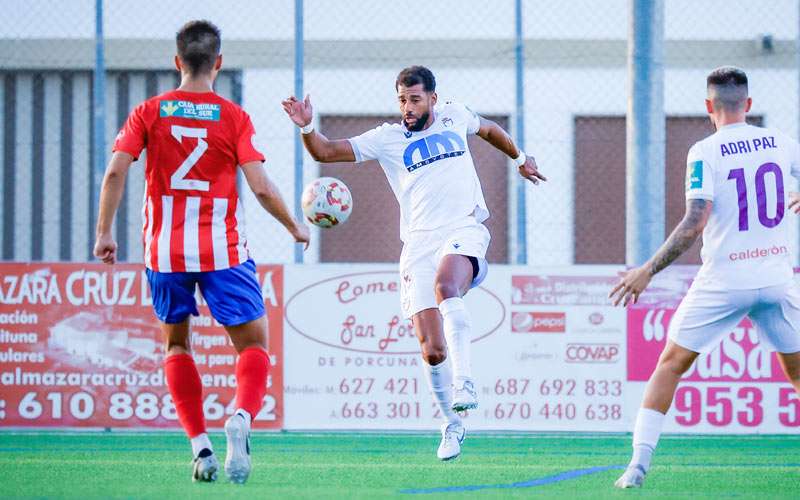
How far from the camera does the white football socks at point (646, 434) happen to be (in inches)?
220

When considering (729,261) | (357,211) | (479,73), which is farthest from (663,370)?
(357,211)

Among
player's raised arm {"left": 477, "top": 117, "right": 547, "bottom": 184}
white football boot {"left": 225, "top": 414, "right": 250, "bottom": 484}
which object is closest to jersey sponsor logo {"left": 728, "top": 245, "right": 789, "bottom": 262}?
player's raised arm {"left": 477, "top": 117, "right": 547, "bottom": 184}

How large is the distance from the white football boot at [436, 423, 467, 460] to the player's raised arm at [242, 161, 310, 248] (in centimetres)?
159

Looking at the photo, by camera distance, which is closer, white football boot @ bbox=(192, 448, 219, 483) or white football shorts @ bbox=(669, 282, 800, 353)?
white football shorts @ bbox=(669, 282, 800, 353)

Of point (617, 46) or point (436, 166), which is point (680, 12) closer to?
point (617, 46)

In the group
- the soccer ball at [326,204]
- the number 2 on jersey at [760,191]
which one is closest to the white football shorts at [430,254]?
the soccer ball at [326,204]

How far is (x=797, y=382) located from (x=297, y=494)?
2.30 metres

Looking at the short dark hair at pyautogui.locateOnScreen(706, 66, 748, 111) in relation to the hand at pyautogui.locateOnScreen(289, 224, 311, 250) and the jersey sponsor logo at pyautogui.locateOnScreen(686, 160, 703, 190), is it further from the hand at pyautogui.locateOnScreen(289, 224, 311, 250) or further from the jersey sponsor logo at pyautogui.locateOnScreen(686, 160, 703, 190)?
the hand at pyautogui.locateOnScreen(289, 224, 311, 250)

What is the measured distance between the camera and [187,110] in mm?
5539

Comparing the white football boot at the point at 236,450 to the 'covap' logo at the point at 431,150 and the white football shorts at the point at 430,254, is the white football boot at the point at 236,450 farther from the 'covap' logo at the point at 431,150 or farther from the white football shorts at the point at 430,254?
the 'covap' logo at the point at 431,150

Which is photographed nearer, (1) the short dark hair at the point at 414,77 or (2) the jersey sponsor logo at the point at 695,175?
(2) the jersey sponsor logo at the point at 695,175

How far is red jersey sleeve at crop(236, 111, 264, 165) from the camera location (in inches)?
220

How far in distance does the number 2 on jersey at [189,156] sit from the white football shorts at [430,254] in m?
1.81

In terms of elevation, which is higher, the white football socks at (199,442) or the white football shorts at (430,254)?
the white football shorts at (430,254)
